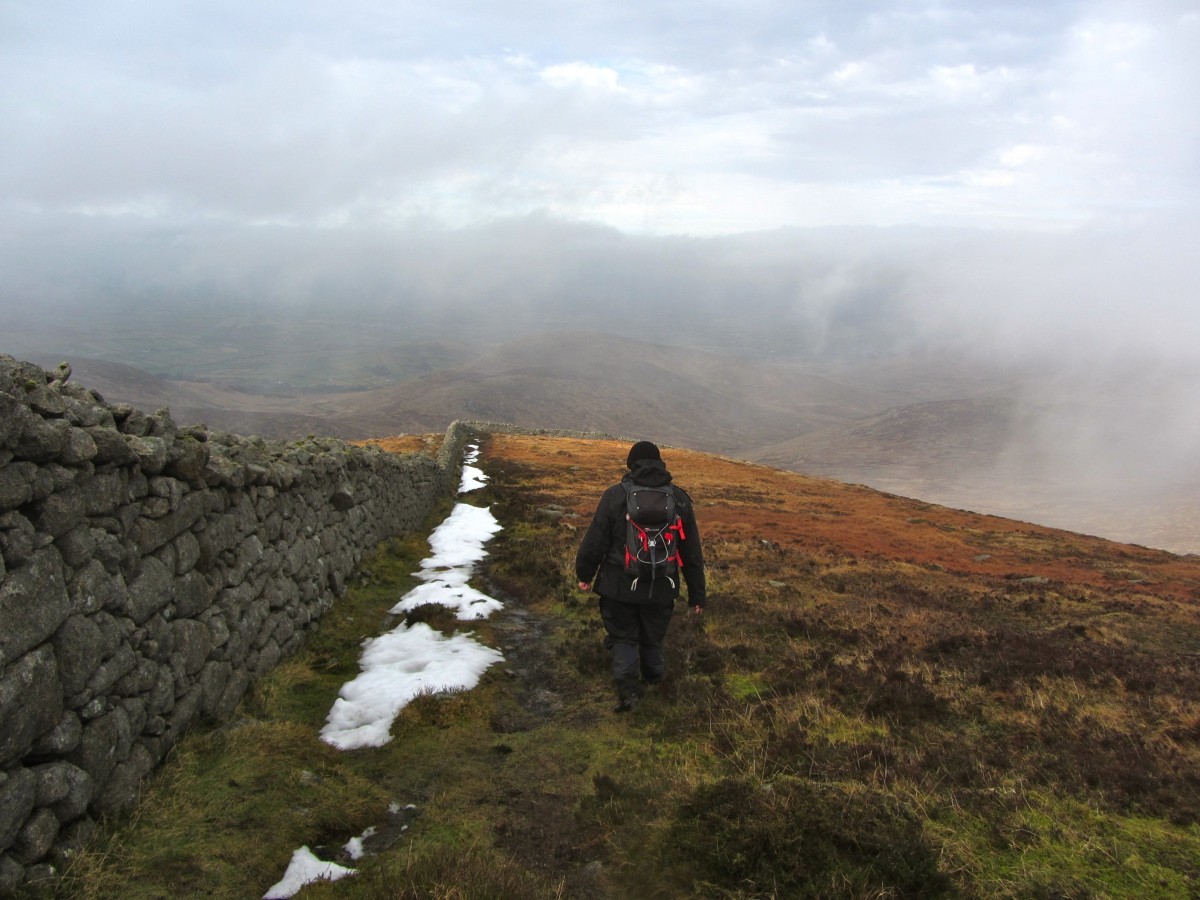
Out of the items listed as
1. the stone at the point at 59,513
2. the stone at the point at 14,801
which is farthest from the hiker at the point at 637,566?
the stone at the point at 14,801

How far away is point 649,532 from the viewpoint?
860 cm

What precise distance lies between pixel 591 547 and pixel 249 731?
4081 mm

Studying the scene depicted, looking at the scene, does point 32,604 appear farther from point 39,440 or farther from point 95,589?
point 39,440

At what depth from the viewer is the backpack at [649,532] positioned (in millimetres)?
8586

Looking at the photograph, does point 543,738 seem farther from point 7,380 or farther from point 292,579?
point 7,380

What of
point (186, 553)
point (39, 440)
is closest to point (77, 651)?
point (39, 440)

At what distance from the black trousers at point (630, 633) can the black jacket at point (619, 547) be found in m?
0.24

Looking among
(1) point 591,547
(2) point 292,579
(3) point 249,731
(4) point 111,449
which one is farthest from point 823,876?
(2) point 292,579

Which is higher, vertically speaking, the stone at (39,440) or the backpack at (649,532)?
the stone at (39,440)

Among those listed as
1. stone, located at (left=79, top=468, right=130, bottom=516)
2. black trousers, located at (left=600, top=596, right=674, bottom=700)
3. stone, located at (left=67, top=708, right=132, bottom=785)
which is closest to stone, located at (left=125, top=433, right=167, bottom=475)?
stone, located at (left=79, top=468, right=130, bottom=516)

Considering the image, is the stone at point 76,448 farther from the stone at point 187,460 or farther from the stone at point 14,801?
the stone at point 14,801

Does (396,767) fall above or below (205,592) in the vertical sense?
below

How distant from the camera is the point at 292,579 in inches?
441

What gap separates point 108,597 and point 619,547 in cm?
504
